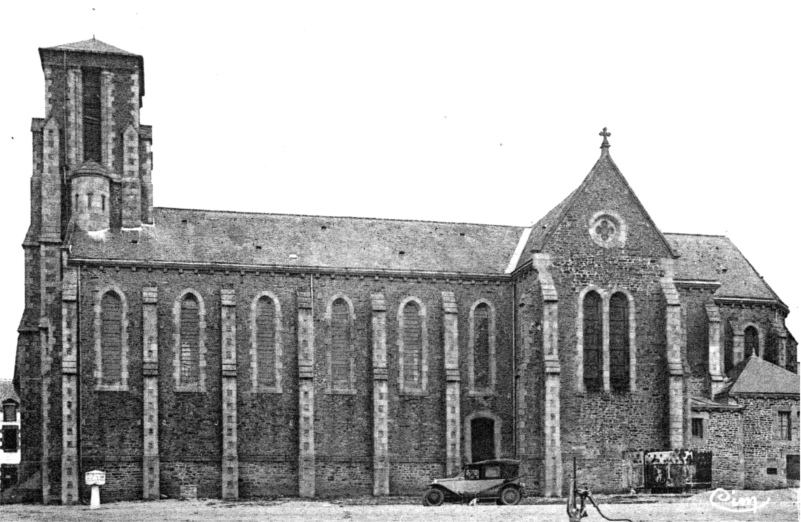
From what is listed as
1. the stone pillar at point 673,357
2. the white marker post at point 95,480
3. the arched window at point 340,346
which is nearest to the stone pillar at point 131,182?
the arched window at point 340,346

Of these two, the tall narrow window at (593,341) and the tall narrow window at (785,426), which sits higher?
the tall narrow window at (593,341)

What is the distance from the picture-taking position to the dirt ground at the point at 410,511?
31.8 meters

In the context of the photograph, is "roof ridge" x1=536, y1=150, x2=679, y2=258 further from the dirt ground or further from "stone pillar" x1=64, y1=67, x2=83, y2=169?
"stone pillar" x1=64, y1=67, x2=83, y2=169

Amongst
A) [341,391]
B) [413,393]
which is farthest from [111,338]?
[413,393]

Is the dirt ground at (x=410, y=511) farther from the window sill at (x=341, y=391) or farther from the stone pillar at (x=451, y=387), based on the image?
the window sill at (x=341, y=391)

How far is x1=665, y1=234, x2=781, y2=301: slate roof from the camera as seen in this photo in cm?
5669

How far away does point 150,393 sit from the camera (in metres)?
46.2

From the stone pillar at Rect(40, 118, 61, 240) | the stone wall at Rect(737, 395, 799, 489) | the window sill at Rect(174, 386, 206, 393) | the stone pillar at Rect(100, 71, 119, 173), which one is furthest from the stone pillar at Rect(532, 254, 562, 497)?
the stone pillar at Rect(40, 118, 61, 240)

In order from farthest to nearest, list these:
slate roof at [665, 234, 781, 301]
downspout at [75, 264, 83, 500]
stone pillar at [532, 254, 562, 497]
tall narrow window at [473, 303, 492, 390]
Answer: slate roof at [665, 234, 781, 301] → tall narrow window at [473, 303, 492, 390] → downspout at [75, 264, 83, 500] → stone pillar at [532, 254, 562, 497]

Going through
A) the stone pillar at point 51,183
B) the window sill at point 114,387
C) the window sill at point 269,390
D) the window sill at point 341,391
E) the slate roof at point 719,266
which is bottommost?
the window sill at point 341,391

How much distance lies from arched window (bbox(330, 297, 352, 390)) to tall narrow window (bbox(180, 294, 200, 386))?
19.4ft

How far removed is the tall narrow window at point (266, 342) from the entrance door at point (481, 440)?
9.24m

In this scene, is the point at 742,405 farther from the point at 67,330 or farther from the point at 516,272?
the point at 67,330

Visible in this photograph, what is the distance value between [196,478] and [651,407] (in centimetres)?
1964
